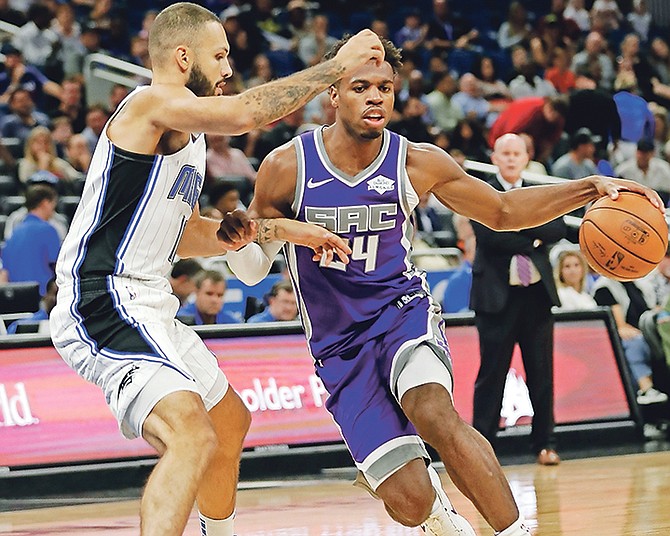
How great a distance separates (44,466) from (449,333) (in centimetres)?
290

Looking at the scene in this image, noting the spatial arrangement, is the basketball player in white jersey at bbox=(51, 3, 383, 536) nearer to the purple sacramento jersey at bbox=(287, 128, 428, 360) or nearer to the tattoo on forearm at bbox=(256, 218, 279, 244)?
the tattoo on forearm at bbox=(256, 218, 279, 244)

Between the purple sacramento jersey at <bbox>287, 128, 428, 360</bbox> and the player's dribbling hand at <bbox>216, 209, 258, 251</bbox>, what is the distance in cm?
46

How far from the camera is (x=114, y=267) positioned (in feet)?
13.6

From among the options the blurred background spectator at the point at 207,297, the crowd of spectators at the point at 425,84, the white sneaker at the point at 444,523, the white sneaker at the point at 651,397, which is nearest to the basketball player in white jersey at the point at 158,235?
the white sneaker at the point at 444,523

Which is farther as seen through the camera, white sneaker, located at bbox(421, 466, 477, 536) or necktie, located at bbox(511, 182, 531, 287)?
necktie, located at bbox(511, 182, 531, 287)

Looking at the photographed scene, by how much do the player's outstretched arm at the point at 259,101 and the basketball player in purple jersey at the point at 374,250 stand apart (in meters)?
0.69

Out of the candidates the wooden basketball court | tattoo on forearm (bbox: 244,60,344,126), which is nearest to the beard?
tattoo on forearm (bbox: 244,60,344,126)

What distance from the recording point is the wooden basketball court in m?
5.84

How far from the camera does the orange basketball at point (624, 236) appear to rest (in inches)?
192

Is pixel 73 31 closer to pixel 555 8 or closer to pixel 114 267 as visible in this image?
pixel 555 8

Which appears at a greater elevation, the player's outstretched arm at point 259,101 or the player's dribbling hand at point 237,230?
the player's outstretched arm at point 259,101

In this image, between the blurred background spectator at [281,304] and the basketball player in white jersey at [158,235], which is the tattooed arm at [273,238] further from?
the blurred background spectator at [281,304]

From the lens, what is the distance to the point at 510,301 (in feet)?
26.3

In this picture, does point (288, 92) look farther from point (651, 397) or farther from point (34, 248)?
point (651, 397)
